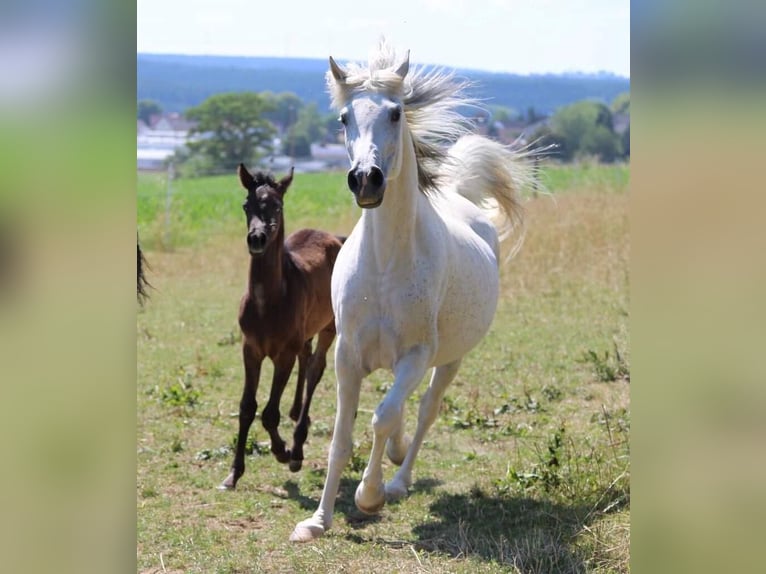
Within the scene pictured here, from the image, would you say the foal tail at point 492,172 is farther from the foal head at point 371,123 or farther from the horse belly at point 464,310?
the foal head at point 371,123

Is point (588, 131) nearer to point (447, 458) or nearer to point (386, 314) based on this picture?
point (447, 458)

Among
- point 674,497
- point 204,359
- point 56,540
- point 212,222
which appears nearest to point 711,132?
point 674,497

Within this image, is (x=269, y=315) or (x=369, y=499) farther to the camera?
(x=269, y=315)

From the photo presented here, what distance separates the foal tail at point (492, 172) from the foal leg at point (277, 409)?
1.74m

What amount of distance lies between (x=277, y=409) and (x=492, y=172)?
239cm

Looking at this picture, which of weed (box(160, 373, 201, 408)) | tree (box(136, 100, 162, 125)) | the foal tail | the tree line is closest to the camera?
the foal tail

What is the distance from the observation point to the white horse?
14.0ft

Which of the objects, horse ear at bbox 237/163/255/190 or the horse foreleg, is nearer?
the horse foreleg

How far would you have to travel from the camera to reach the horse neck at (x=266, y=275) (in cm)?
599

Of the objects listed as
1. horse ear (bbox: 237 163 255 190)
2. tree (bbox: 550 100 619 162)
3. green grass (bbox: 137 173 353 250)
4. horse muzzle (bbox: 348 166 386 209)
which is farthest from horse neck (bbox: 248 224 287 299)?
tree (bbox: 550 100 619 162)

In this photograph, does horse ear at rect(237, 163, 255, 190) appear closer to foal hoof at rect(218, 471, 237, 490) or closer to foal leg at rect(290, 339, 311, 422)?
foal leg at rect(290, 339, 311, 422)

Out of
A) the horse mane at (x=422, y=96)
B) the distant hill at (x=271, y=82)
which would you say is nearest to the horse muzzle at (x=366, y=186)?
the horse mane at (x=422, y=96)

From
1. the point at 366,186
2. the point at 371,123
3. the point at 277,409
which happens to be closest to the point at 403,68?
the point at 371,123

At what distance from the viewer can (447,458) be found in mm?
6387
